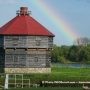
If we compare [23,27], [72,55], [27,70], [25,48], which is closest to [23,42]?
[25,48]

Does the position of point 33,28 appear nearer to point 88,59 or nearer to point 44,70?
point 44,70

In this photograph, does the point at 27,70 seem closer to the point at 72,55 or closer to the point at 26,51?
the point at 26,51

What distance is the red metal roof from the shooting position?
62638 mm

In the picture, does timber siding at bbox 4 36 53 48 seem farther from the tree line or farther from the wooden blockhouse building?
the tree line

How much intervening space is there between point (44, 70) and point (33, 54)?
8.19ft

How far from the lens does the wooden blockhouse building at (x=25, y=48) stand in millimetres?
62250

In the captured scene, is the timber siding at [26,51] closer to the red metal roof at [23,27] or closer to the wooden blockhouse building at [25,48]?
the wooden blockhouse building at [25,48]

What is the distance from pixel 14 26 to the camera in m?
63.5

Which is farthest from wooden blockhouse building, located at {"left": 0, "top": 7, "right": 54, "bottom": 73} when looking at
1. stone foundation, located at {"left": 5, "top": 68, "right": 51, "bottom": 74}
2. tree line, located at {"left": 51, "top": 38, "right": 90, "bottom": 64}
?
tree line, located at {"left": 51, "top": 38, "right": 90, "bottom": 64}

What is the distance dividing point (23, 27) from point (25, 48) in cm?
293

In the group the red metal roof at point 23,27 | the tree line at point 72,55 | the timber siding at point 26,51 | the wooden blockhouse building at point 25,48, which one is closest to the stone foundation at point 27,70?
the wooden blockhouse building at point 25,48

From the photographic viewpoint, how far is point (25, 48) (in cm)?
6231

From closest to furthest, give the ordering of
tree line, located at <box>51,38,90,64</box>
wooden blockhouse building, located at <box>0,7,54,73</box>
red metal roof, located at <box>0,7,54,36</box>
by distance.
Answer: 1. wooden blockhouse building, located at <box>0,7,54,73</box>
2. red metal roof, located at <box>0,7,54,36</box>
3. tree line, located at <box>51,38,90,64</box>

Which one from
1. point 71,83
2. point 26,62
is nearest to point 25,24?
point 26,62
